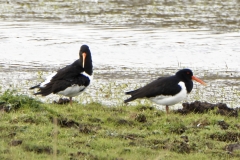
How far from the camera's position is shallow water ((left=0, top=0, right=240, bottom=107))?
1400 centimetres

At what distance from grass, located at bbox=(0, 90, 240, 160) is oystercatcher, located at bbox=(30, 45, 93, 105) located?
0.32m

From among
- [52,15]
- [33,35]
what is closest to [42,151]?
[33,35]

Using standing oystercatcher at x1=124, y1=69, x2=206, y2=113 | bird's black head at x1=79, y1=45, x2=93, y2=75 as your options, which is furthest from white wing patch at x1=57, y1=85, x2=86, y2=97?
standing oystercatcher at x1=124, y1=69, x2=206, y2=113

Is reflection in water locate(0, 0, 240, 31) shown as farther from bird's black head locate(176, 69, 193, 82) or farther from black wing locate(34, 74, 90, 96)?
black wing locate(34, 74, 90, 96)

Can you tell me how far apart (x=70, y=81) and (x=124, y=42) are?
9.19m

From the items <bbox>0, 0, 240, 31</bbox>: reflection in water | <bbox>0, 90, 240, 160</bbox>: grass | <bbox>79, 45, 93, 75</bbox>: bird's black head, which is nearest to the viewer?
<bbox>0, 90, 240, 160</bbox>: grass

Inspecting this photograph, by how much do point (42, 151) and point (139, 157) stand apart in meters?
1.20

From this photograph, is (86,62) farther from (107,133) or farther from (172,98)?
(107,133)

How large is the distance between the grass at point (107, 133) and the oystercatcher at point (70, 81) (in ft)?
1.05

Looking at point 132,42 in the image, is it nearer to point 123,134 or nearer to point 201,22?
point 201,22

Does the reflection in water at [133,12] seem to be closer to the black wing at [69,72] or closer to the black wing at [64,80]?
the black wing at [69,72]

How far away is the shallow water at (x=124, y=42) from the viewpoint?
1400cm

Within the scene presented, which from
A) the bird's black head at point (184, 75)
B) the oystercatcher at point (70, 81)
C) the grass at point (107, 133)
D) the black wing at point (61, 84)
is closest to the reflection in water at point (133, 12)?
the bird's black head at point (184, 75)

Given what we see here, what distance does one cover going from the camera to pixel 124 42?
19531 mm
